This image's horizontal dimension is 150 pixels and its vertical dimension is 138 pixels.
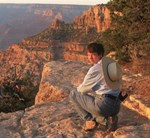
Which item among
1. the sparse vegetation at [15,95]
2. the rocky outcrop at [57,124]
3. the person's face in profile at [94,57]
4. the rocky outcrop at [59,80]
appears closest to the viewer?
the person's face in profile at [94,57]

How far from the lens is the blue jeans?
7484mm

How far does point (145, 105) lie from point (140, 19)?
3.95 meters

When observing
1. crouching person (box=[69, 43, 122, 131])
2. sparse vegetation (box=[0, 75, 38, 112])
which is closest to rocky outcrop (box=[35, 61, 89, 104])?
crouching person (box=[69, 43, 122, 131])

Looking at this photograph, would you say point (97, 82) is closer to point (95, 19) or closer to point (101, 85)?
point (101, 85)

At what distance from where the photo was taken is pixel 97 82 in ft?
24.7

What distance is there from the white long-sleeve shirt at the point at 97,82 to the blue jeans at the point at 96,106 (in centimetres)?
15

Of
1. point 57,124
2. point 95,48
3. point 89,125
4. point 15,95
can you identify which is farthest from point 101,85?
point 15,95

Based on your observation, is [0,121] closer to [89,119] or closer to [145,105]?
[89,119]

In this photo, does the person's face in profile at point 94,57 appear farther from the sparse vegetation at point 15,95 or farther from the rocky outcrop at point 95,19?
the rocky outcrop at point 95,19

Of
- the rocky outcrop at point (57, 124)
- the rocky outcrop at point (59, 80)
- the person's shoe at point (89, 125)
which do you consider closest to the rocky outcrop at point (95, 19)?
the rocky outcrop at point (59, 80)

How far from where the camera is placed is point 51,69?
55.2 ft

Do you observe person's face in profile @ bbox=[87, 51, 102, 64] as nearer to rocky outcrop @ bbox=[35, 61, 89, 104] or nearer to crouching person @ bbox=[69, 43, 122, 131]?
crouching person @ bbox=[69, 43, 122, 131]

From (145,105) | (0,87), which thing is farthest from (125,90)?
(0,87)

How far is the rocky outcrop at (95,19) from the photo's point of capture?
338 ft
